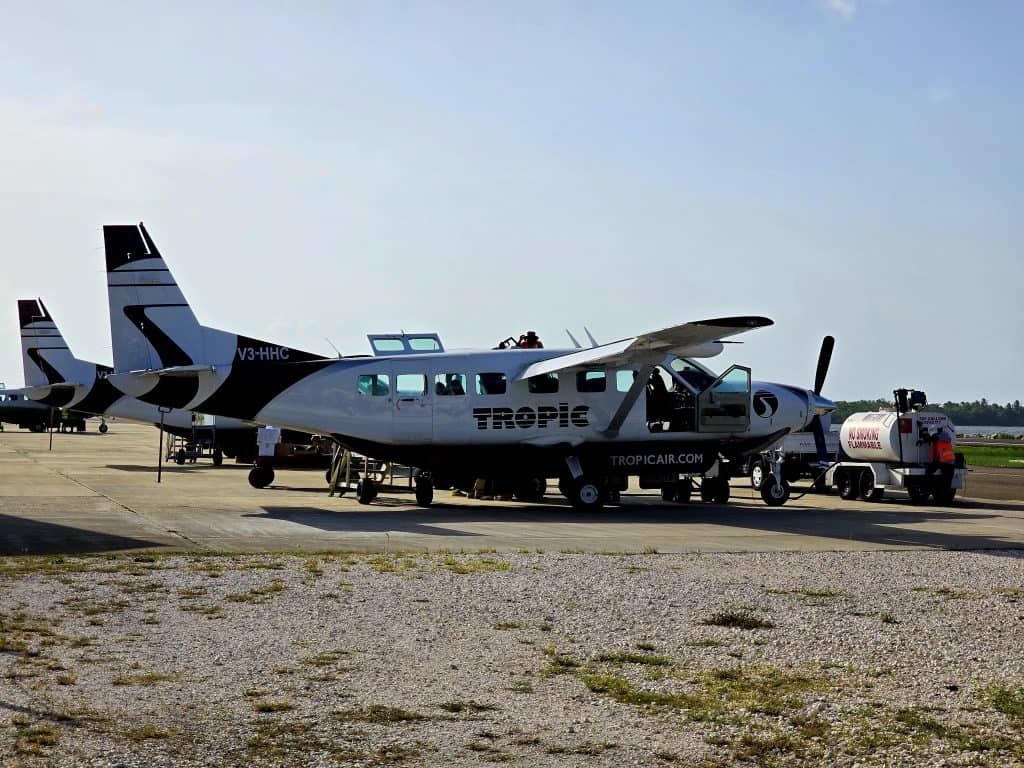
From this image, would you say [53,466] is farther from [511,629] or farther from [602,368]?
[511,629]

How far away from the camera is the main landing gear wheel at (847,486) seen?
27.4 meters

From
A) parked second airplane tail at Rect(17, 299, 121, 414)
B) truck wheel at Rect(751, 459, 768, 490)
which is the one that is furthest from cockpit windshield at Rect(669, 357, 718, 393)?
parked second airplane tail at Rect(17, 299, 121, 414)

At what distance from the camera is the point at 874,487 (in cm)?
2680

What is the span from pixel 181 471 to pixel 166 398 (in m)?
15.6

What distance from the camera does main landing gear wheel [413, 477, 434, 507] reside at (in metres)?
24.0

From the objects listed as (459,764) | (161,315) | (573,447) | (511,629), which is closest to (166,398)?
(161,315)

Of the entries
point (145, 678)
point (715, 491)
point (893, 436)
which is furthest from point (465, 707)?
point (893, 436)

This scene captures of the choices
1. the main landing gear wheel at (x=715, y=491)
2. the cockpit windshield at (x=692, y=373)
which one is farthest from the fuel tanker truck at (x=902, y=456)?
the cockpit windshield at (x=692, y=373)

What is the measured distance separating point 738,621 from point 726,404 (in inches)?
Answer: 537

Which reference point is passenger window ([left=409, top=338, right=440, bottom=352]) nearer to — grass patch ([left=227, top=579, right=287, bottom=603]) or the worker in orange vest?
the worker in orange vest

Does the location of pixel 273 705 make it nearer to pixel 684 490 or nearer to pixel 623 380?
pixel 623 380

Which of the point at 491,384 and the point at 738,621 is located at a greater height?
the point at 491,384

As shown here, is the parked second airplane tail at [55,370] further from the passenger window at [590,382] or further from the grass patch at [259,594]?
the grass patch at [259,594]

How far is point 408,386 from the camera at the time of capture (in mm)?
22859
